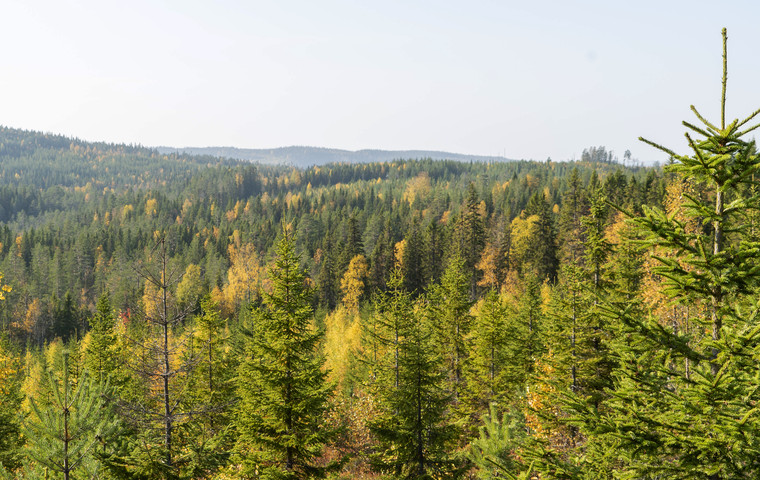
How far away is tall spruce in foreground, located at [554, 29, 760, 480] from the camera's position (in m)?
4.84

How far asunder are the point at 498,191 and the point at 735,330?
137 meters

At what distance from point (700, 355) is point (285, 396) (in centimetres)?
1143

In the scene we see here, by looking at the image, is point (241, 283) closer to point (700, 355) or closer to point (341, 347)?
point (341, 347)

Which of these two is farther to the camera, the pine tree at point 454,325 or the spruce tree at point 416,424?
the pine tree at point 454,325

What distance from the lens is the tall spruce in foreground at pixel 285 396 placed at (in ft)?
44.4

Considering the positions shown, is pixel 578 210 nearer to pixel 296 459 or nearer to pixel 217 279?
pixel 296 459

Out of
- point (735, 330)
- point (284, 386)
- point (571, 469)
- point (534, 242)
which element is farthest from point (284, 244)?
point (534, 242)

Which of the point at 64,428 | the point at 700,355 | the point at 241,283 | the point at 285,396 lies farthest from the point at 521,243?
the point at 64,428

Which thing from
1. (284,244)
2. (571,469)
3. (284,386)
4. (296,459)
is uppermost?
(284,244)

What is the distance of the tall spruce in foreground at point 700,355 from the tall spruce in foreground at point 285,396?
9.51 m

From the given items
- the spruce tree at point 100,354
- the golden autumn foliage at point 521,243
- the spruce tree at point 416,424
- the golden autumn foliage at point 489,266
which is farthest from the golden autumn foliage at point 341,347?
the golden autumn foliage at point 521,243

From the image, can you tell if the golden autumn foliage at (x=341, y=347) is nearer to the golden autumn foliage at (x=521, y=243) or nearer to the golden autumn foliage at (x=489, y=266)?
the golden autumn foliage at (x=489, y=266)

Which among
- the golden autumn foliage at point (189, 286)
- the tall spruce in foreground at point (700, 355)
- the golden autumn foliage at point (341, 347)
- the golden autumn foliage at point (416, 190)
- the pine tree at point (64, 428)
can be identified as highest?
the golden autumn foliage at point (416, 190)

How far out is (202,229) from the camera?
14425cm
